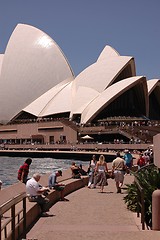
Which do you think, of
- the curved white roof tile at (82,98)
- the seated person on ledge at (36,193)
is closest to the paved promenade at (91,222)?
the seated person on ledge at (36,193)

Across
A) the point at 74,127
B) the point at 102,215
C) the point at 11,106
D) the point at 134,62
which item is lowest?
the point at 102,215

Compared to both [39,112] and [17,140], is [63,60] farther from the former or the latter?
[17,140]

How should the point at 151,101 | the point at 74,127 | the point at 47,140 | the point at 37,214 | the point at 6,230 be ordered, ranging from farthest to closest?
the point at 151,101
the point at 47,140
the point at 74,127
the point at 37,214
the point at 6,230

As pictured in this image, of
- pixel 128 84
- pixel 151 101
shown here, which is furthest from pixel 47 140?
pixel 151 101

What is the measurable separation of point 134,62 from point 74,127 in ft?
42.7

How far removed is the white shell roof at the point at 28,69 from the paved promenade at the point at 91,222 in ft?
172

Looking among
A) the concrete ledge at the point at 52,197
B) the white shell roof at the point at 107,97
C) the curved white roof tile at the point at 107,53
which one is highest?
the curved white roof tile at the point at 107,53

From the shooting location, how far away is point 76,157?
40.9 m

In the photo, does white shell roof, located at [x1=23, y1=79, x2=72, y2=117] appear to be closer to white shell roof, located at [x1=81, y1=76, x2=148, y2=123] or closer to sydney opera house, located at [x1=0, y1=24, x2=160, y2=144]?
sydney opera house, located at [x1=0, y1=24, x2=160, y2=144]

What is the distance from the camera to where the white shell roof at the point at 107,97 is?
52.3 m

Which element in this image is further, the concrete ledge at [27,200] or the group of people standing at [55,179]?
the group of people standing at [55,179]

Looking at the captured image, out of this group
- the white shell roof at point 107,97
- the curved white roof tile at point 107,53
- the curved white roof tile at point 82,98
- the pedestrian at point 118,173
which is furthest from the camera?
the curved white roof tile at point 107,53

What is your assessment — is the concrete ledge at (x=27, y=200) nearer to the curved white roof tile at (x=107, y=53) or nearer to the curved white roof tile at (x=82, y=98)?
the curved white roof tile at (x=82, y=98)

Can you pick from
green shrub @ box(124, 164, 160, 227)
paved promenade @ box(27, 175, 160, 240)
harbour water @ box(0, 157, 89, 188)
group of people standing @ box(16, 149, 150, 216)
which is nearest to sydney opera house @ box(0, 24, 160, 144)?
harbour water @ box(0, 157, 89, 188)
